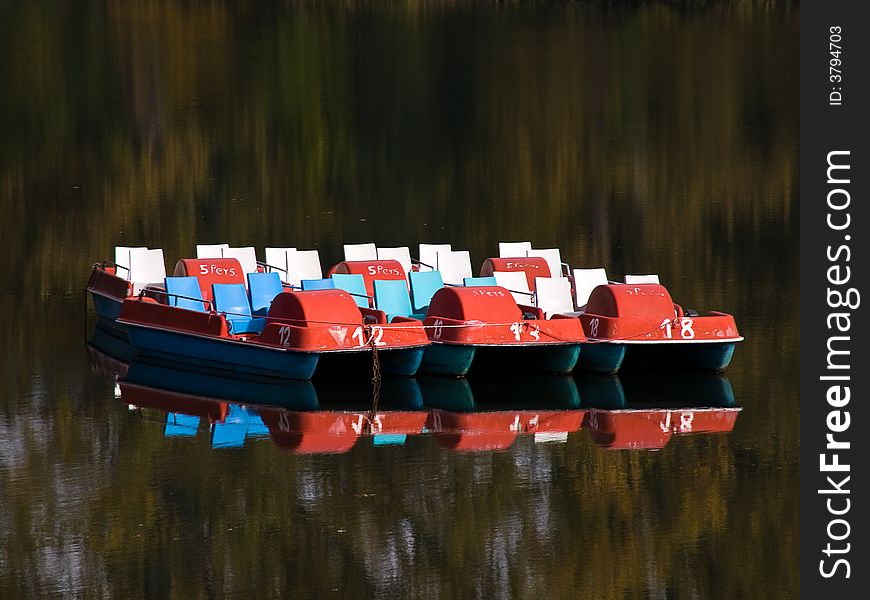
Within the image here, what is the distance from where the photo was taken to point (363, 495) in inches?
699

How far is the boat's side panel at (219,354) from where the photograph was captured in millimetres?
22198

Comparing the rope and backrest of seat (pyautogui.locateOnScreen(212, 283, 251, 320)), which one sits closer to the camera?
the rope

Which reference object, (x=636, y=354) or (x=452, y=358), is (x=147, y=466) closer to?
(x=452, y=358)

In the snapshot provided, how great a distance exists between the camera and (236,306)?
24.1 metres

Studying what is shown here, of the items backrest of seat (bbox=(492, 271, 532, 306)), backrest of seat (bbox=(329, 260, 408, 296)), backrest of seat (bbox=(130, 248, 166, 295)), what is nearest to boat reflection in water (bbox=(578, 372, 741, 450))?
backrest of seat (bbox=(492, 271, 532, 306))

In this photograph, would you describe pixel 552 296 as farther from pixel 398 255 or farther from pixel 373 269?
pixel 398 255

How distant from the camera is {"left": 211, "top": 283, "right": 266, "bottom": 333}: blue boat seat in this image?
2395cm

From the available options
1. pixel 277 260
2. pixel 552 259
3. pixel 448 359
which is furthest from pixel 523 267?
pixel 448 359

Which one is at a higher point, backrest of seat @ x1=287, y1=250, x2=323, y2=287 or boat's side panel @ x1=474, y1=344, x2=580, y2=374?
backrest of seat @ x1=287, y1=250, x2=323, y2=287

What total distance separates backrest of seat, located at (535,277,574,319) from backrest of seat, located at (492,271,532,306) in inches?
15.8

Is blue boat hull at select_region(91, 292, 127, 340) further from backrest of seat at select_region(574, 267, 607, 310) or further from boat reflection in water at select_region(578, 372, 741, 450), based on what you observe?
boat reflection in water at select_region(578, 372, 741, 450)

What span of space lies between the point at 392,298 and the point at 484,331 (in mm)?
2201

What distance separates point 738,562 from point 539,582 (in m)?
1.90

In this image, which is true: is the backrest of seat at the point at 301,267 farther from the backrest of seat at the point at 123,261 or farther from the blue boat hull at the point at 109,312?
Result: the blue boat hull at the point at 109,312
